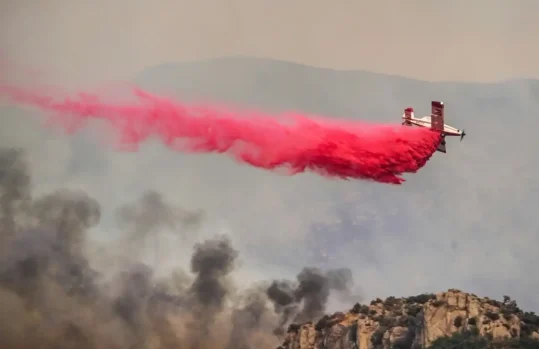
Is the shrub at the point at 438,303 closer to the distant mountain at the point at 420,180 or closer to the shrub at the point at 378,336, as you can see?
the distant mountain at the point at 420,180

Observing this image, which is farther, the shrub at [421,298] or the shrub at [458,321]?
the shrub at [421,298]

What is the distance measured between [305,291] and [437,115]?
6678 millimetres

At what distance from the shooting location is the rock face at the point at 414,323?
2841cm

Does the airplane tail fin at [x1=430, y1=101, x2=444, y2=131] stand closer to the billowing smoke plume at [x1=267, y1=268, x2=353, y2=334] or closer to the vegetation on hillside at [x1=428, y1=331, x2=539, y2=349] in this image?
the billowing smoke plume at [x1=267, y1=268, x2=353, y2=334]

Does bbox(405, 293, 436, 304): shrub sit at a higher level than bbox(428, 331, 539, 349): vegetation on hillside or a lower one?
higher

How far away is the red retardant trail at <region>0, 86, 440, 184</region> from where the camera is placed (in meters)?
27.4

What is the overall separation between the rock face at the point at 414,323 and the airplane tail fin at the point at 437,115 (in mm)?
5073

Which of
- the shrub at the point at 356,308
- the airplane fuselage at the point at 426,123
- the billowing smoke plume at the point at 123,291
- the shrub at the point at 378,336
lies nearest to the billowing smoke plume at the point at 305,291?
the billowing smoke plume at the point at 123,291

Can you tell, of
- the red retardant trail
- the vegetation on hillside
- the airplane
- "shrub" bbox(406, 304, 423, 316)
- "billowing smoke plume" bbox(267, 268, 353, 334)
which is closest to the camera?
the red retardant trail

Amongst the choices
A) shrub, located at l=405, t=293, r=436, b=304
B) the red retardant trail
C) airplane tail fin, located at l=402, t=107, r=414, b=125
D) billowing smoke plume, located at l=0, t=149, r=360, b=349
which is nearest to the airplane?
the red retardant trail

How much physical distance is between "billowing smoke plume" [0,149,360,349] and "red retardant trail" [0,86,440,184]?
2043 millimetres

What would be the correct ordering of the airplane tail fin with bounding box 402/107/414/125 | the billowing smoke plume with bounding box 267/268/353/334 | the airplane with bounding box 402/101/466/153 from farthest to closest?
the billowing smoke plume with bounding box 267/268/353/334 < the airplane tail fin with bounding box 402/107/414/125 < the airplane with bounding box 402/101/466/153

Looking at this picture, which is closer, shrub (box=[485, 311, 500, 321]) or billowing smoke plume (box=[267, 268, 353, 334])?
shrub (box=[485, 311, 500, 321])

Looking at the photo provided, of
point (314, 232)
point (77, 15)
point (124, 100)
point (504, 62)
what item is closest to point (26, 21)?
point (77, 15)
